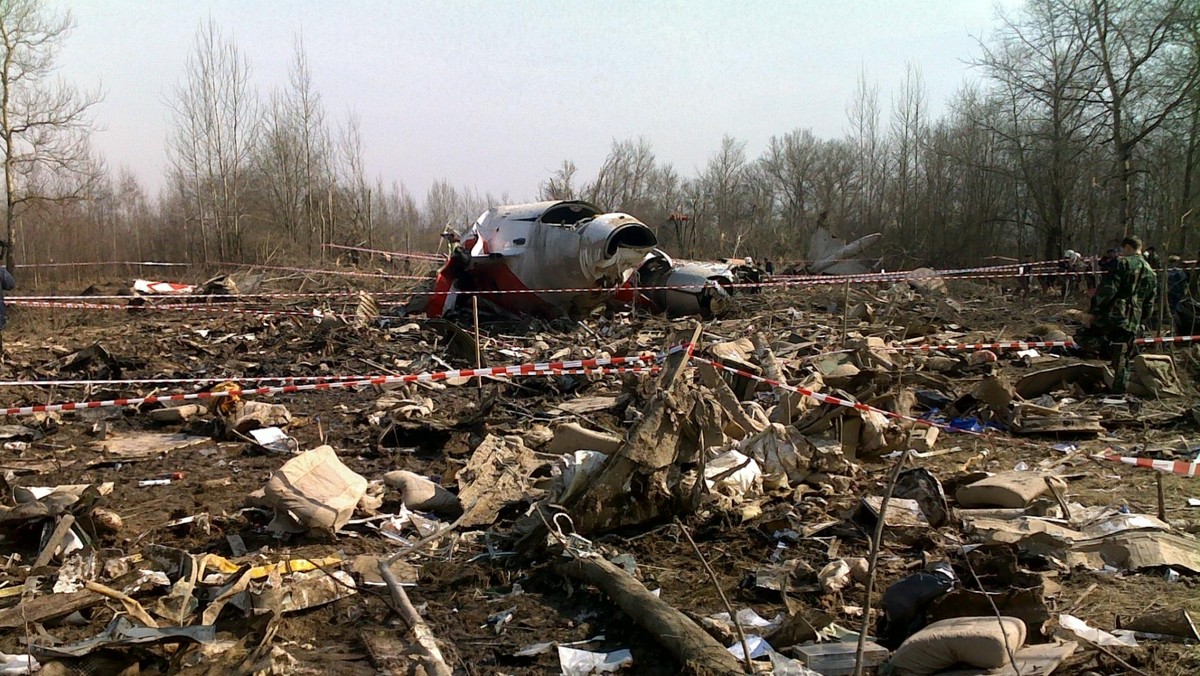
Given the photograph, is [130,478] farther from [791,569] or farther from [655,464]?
[791,569]

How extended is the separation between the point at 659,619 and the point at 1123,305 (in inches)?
307

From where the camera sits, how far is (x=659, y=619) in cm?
322

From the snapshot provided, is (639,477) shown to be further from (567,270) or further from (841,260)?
(841,260)

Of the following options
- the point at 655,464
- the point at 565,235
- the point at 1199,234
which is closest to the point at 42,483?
the point at 655,464

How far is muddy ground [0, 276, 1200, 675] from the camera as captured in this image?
3.44 m

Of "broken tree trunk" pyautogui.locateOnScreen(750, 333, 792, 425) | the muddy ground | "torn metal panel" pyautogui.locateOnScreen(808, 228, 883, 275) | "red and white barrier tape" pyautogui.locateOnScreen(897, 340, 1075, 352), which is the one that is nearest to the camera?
the muddy ground

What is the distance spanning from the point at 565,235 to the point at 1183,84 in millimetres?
18354

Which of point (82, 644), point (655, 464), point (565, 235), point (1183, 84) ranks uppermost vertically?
point (1183, 84)

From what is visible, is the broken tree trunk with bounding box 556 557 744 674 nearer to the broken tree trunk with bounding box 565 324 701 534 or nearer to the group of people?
the broken tree trunk with bounding box 565 324 701 534

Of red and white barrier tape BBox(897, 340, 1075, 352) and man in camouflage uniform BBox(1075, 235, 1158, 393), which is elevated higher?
man in camouflage uniform BBox(1075, 235, 1158, 393)

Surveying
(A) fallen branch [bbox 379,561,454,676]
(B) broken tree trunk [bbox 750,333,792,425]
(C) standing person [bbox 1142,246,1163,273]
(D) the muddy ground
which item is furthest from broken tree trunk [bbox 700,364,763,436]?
(C) standing person [bbox 1142,246,1163,273]

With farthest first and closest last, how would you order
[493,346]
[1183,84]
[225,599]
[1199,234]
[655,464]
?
1. [1183,84]
2. [1199,234]
3. [493,346]
4. [655,464]
5. [225,599]

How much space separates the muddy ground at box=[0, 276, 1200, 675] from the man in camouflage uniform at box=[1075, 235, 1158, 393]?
58cm

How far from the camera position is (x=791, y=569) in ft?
13.1
